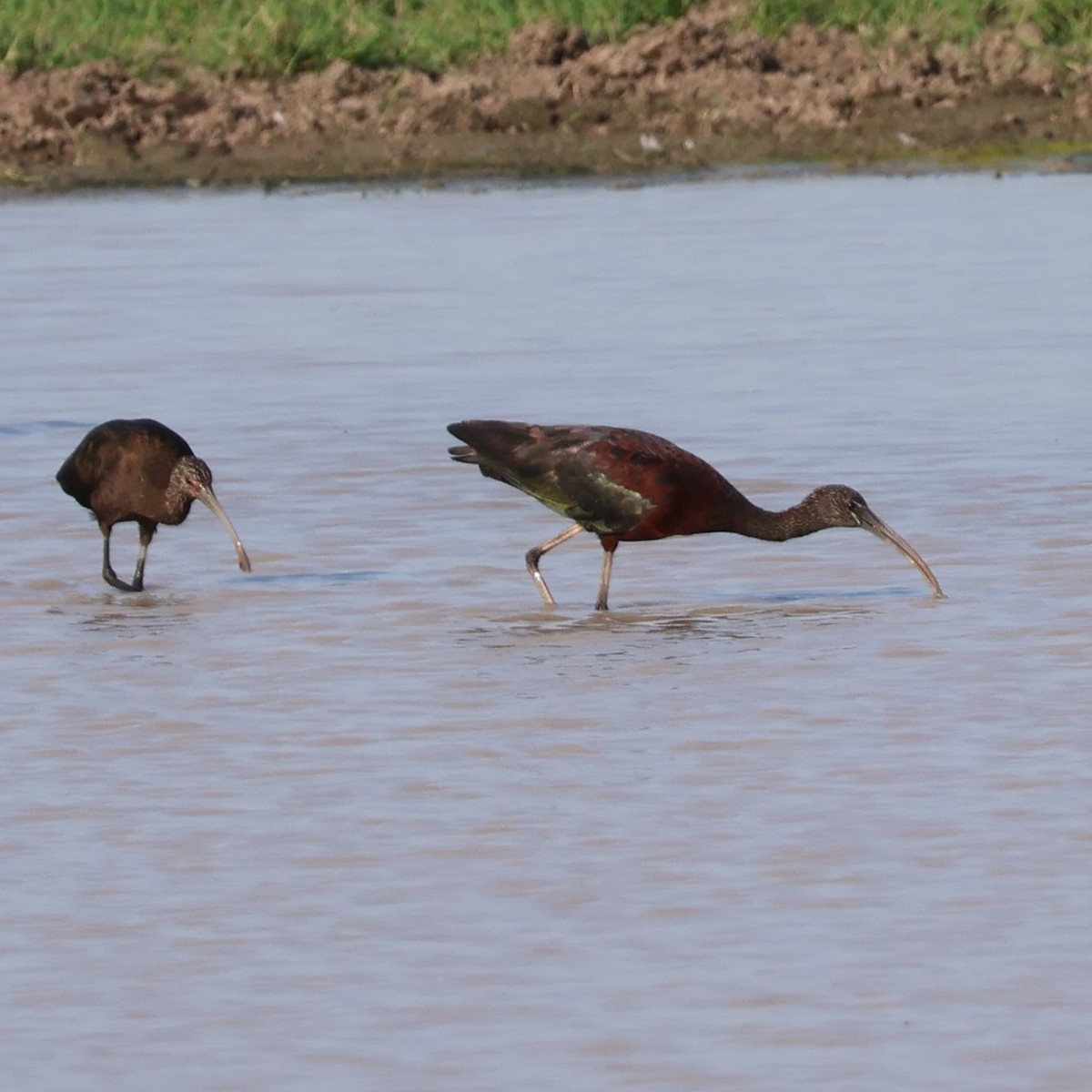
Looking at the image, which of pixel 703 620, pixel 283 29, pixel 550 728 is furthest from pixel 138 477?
pixel 283 29

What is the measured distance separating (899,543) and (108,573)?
2712mm

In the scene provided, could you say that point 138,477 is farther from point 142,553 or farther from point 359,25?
point 359,25

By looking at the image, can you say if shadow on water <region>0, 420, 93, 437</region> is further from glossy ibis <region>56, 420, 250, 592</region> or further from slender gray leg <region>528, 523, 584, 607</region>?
slender gray leg <region>528, 523, 584, 607</region>

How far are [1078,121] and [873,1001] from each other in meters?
21.5

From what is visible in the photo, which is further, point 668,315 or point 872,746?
point 668,315

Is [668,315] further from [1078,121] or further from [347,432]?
[1078,121]

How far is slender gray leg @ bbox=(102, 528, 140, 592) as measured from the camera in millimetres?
10992

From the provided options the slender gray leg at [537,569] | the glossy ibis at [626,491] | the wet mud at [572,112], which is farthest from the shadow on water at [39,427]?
the wet mud at [572,112]

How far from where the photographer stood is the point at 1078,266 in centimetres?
1995

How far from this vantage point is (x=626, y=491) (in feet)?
33.8

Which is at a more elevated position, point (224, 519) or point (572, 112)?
point (224, 519)

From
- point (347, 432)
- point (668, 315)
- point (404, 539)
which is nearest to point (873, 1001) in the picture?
point (404, 539)

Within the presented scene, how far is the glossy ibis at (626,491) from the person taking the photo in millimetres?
10320

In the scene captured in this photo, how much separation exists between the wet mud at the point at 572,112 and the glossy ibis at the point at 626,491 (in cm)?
1556
